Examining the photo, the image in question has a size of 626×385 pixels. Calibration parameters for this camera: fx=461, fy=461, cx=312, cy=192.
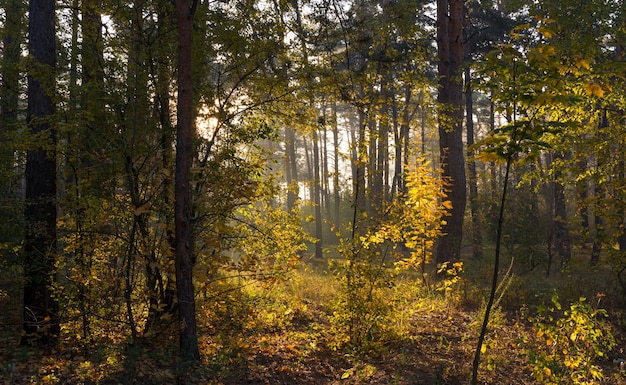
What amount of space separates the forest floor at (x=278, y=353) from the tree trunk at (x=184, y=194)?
0.42 m

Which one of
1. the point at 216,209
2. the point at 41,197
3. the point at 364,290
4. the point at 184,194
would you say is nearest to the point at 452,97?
the point at 364,290

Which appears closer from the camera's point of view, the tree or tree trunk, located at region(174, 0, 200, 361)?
tree trunk, located at region(174, 0, 200, 361)

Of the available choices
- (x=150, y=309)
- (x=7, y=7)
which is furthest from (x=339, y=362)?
(x=7, y=7)

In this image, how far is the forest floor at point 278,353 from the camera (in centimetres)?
543

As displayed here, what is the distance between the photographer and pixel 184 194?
18.3ft

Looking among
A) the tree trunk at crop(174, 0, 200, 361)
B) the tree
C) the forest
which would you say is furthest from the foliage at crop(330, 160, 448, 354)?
the tree

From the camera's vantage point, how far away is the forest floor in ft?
17.8

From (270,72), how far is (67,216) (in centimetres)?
369

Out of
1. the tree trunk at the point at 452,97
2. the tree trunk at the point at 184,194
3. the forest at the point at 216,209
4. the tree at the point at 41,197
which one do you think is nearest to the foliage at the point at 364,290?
the forest at the point at 216,209

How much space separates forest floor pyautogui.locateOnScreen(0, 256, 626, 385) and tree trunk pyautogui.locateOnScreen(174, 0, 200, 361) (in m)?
0.42

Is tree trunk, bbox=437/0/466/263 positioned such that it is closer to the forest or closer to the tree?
the forest

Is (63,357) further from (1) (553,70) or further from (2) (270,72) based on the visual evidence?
(1) (553,70)

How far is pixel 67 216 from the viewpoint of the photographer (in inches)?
239

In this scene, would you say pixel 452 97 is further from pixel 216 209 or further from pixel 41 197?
pixel 41 197
